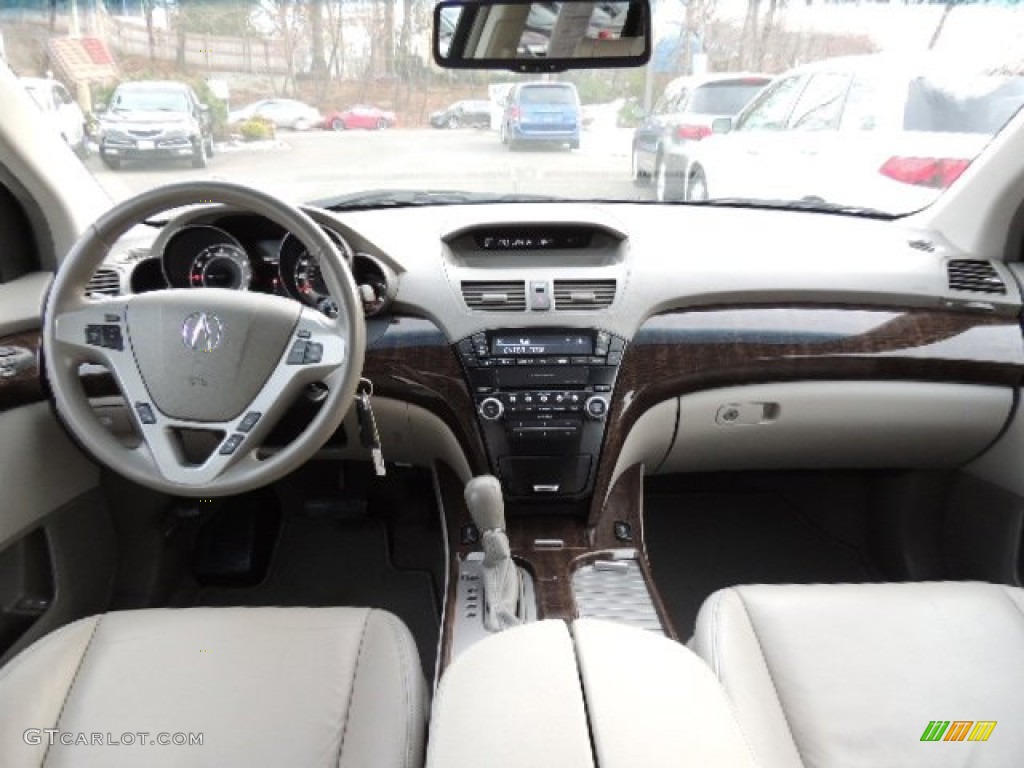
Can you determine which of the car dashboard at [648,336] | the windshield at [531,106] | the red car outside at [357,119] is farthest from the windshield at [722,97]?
the red car outside at [357,119]

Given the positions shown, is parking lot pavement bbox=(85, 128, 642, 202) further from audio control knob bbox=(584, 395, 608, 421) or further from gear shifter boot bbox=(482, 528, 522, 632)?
gear shifter boot bbox=(482, 528, 522, 632)

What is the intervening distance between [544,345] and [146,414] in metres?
0.98

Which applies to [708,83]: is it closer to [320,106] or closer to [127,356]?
[320,106]

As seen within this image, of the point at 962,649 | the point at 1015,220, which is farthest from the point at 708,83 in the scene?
the point at 962,649

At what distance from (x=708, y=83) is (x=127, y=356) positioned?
267 centimetres

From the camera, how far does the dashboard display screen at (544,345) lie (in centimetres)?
219

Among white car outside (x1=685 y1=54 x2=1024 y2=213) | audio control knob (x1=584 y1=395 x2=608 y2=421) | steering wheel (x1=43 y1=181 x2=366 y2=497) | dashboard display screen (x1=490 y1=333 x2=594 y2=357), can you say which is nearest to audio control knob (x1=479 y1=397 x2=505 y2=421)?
dashboard display screen (x1=490 y1=333 x2=594 y2=357)

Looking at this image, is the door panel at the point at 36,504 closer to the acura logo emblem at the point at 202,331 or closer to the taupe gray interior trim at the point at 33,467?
the taupe gray interior trim at the point at 33,467

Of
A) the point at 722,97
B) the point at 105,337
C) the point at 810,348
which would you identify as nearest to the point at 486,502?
the point at 105,337

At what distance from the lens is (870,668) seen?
1.62 m

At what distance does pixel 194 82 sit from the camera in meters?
3.20

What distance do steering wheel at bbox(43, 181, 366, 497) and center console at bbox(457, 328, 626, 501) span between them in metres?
0.58

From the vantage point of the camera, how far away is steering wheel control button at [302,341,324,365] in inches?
66.6

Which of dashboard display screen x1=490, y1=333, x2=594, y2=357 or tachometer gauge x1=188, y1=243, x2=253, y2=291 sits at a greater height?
tachometer gauge x1=188, y1=243, x2=253, y2=291
